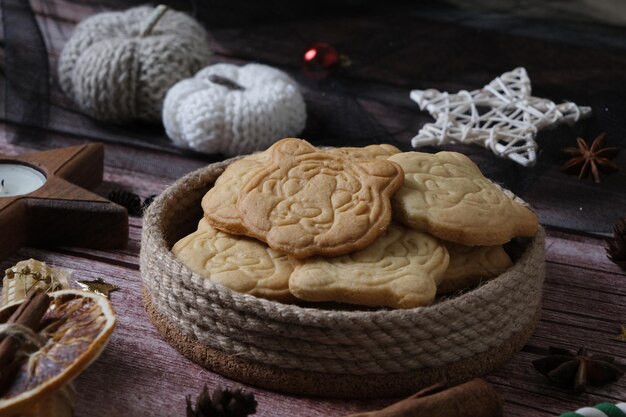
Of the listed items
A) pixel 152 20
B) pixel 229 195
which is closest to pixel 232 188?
pixel 229 195

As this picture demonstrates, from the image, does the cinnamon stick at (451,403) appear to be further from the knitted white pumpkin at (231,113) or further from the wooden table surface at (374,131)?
the knitted white pumpkin at (231,113)

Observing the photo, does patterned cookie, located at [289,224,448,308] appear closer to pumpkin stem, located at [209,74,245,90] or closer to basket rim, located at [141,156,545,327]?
basket rim, located at [141,156,545,327]

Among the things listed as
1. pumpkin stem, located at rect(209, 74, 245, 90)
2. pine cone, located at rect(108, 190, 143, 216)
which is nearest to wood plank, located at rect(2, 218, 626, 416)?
pine cone, located at rect(108, 190, 143, 216)

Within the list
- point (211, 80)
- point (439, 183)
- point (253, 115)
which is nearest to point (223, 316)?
point (439, 183)

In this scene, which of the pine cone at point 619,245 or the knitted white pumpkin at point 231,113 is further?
the knitted white pumpkin at point 231,113

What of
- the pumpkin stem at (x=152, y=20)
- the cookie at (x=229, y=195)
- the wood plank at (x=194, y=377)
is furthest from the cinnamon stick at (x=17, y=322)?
the pumpkin stem at (x=152, y=20)

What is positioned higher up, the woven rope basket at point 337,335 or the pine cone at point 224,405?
the woven rope basket at point 337,335

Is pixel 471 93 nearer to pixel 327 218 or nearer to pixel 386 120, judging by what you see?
pixel 386 120
